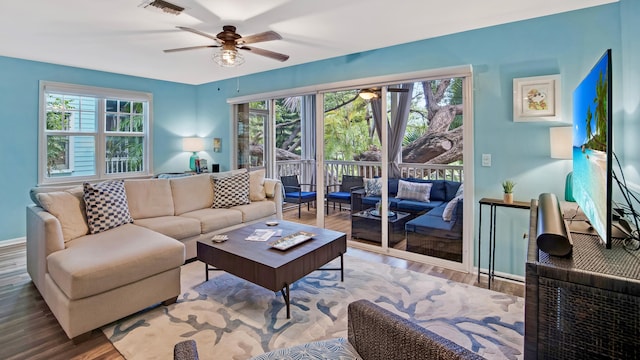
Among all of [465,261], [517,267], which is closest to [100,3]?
[465,261]

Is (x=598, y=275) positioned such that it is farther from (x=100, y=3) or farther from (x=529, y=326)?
(x=100, y=3)

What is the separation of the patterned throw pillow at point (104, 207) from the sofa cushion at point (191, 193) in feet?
2.32

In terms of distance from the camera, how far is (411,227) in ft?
12.6

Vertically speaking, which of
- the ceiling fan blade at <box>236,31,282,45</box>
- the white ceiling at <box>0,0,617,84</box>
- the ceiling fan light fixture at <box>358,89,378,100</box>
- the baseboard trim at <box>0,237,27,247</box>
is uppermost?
the white ceiling at <box>0,0,617,84</box>

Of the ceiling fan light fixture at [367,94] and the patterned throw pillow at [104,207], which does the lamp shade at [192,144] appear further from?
the ceiling fan light fixture at [367,94]

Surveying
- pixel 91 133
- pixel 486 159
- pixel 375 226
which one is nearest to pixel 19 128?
pixel 91 133

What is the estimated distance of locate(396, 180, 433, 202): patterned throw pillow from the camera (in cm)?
381

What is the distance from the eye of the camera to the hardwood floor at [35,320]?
2031 mm

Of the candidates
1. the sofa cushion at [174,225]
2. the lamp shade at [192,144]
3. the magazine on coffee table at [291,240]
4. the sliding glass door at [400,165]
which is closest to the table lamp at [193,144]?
the lamp shade at [192,144]

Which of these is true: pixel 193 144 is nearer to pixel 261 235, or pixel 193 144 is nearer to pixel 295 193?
pixel 295 193

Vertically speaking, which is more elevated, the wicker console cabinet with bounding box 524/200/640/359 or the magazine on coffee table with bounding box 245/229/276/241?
the wicker console cabinet with bounding box 524/200/640/359

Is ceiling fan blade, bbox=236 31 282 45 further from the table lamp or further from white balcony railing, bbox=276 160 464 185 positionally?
the table lamp

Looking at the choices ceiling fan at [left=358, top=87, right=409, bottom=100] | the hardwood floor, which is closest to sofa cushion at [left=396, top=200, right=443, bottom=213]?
the hardwood floor

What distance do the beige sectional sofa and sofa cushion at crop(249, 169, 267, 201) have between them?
84cm
